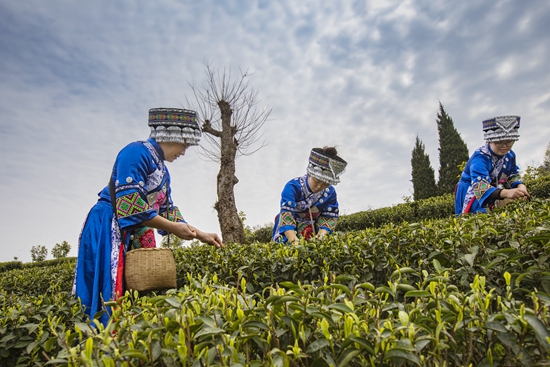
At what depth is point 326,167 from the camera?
4.55 m

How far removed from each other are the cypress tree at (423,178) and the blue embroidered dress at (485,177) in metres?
20.2

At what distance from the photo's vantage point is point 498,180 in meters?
5.22

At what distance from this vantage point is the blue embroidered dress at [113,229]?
278 centimetres

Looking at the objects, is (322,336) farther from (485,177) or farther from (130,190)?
(485,177)

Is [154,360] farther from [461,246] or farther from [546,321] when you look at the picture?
[461,246]

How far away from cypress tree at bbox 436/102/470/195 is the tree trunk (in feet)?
58.1

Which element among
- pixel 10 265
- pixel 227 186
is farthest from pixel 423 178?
pixel 10 265

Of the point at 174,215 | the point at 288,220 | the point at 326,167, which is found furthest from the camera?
the point at 288,220

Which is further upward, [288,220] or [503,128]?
[503,128]

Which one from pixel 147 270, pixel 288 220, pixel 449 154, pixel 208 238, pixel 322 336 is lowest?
pixel 322 336

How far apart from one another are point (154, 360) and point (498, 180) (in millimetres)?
5414

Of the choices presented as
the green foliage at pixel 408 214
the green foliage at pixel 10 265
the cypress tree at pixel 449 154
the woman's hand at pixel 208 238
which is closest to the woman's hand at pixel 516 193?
the woman's hand at pixel 208 238

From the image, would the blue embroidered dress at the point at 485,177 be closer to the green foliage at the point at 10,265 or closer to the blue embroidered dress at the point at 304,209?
the blue embroidered dress at the point at 304,209

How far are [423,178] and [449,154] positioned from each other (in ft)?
7.72
